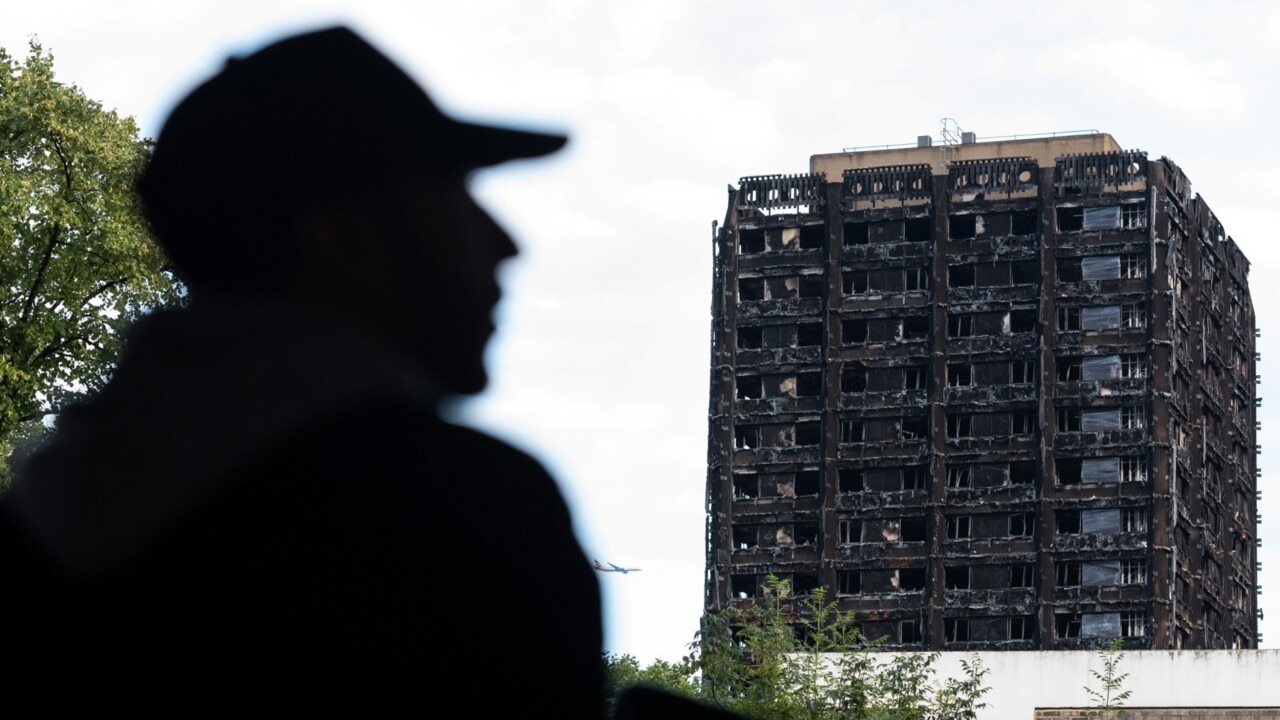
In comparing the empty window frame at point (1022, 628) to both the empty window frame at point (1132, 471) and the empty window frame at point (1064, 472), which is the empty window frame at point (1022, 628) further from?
the empty window frame at point (1132, 471)

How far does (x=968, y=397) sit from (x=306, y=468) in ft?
403

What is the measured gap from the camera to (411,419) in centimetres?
114

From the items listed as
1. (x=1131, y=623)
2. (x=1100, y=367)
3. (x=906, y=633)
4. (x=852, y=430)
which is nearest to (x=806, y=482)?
(x=852, y=430)

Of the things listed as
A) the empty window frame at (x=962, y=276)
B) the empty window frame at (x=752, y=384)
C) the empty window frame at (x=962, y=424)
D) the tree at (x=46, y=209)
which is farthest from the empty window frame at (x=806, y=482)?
the tree at (x=46, y=209)

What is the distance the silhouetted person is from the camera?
1.08m

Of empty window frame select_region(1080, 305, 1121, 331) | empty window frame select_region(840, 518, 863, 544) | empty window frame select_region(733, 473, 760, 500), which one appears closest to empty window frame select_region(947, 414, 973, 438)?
empty window frame select_region(840, 518, 863, 544)

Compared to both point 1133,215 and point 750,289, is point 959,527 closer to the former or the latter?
point 750,289

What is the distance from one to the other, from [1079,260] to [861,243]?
1219cm

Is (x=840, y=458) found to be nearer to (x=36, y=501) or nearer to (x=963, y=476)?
(x=963, y=476)

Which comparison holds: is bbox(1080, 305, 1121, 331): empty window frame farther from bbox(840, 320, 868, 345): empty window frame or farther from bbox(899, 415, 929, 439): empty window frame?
bbox(840, 320, 868, 345): empty window frame

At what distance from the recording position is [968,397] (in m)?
123

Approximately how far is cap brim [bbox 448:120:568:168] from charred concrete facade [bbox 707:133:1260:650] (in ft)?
393

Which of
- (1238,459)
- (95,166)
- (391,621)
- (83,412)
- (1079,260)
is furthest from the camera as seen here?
(1238,459)

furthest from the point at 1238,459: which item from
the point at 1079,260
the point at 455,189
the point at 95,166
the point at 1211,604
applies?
the point at 455,189
